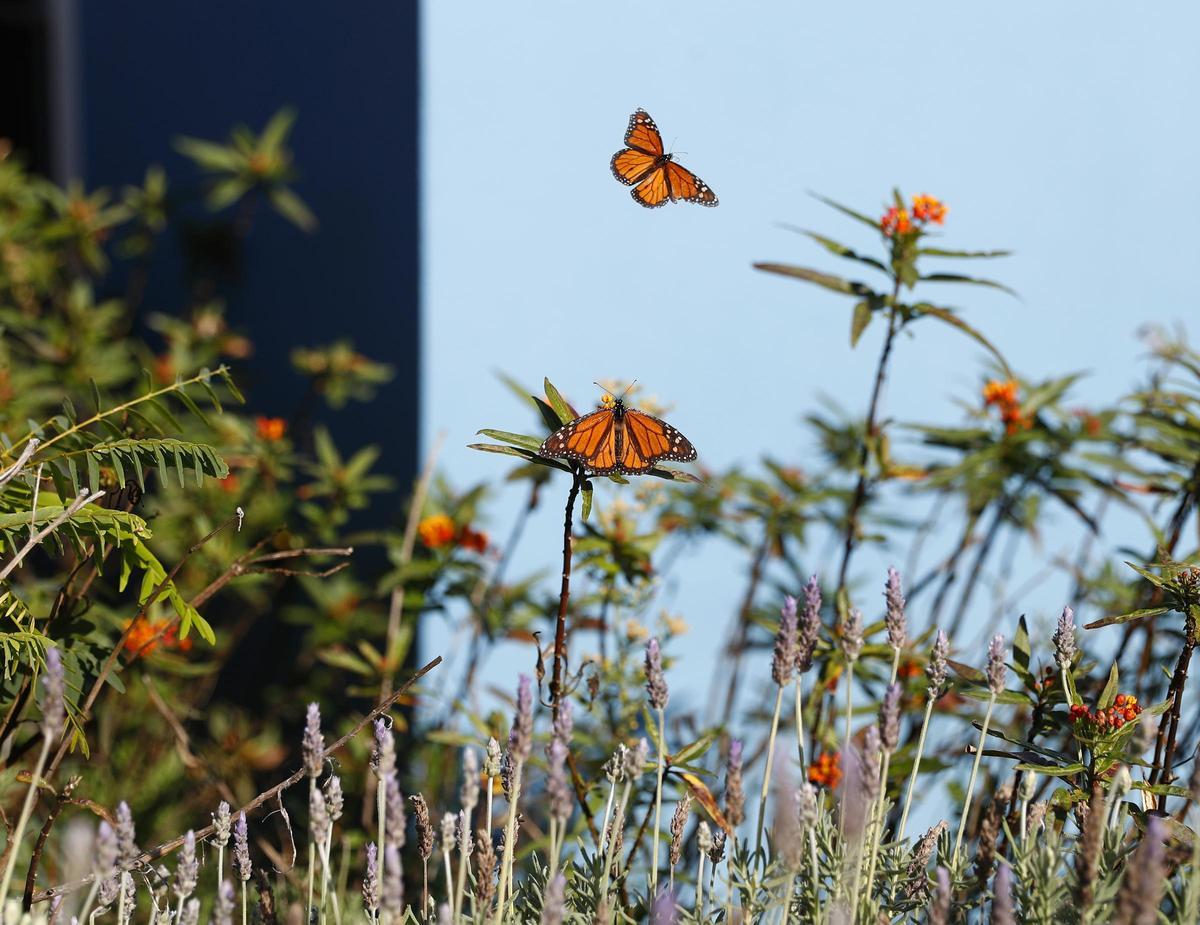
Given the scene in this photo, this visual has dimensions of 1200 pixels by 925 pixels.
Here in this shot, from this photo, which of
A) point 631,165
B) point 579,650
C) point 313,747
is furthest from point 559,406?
point 579,650

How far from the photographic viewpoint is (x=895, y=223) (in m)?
2.19

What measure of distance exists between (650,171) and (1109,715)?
1.01 meters

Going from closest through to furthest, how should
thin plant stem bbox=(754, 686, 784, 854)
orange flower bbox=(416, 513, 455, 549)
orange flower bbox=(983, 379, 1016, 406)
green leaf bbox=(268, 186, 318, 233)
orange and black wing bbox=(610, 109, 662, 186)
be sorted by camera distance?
thin plant stem bbox=(754, 686, 784, 854) < orange and black wing bbox=(610, 109, 662, 186) < orange flower bbox=(983, 379, 1016, 406) < orange flower bbox=(416, 513, 455, 549) < green leaf bbox=(268, 186, 318, 233)

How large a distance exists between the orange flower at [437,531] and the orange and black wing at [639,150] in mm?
1214

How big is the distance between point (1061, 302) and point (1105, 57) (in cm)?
59

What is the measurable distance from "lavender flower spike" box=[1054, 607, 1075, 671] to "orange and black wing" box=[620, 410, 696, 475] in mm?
559

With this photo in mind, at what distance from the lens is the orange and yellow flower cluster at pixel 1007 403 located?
2.59 metres

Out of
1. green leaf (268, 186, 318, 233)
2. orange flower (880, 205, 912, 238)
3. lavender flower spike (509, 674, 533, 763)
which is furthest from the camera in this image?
green leaf (268, 186, 318, 233)

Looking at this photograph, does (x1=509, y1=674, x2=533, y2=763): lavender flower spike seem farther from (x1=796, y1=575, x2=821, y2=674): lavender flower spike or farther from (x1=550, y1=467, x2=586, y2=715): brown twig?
(x1=796, y1=575, x2=821, y2=674): lavender flower spike

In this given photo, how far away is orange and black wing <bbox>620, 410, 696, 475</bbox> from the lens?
166cm

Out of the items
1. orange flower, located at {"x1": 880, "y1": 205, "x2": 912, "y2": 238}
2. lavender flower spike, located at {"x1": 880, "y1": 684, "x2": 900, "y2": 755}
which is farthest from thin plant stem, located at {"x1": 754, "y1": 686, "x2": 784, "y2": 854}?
orange flower, located at {"x1": 880, "y1": 205, "x2": 912, "y2": 238}

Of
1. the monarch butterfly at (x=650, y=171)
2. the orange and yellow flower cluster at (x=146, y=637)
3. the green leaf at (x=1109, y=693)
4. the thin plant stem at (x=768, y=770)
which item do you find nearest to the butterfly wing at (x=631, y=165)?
the monarch butterfly at (x=650, y=171)

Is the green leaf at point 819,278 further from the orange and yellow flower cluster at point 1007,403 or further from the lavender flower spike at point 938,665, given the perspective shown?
the lavender flower spike at point 938,665

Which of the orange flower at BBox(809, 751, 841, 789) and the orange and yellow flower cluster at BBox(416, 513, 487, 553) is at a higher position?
the orange and yellow flower cluster at BBox(416, 513, 487, 553)
